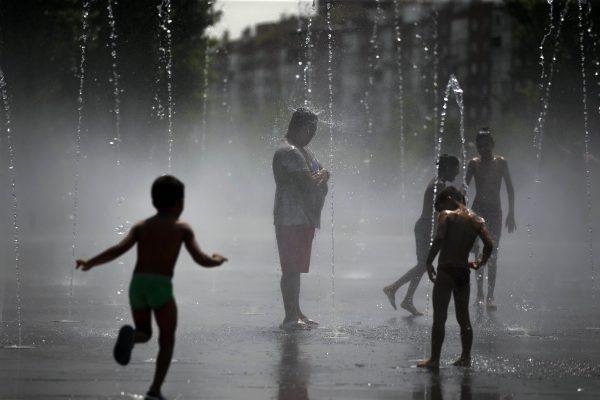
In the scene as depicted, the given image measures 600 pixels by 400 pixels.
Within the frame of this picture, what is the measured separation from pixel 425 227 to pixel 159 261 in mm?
6130

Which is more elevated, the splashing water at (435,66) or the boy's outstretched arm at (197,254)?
the splashing water at (435,66)

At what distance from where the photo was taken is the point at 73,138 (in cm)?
4978

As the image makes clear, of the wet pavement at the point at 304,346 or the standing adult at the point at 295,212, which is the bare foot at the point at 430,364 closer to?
the wet pavement at the point at 304,346

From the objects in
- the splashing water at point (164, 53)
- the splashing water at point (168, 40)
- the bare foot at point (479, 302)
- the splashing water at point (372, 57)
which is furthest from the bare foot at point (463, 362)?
the splashing water at point (372, 57)

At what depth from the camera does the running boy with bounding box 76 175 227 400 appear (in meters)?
7.16

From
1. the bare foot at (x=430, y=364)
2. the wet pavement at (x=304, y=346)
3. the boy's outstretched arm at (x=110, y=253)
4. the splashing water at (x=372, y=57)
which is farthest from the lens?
the splashing water at (x=372, y=57)

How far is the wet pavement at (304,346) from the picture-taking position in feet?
26.0

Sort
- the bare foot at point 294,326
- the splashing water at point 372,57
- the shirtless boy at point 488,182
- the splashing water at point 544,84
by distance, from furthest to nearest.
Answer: the splashing water at point 372,57 → the splashing water at point 544,84 → the shirtless boy at point 488,182 → the bare foot at point 294,326

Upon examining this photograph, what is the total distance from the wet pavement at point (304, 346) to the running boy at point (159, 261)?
465 mm

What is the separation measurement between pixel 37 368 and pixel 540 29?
42.8 metres

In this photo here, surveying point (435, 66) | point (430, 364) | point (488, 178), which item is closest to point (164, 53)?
point (488, 178)

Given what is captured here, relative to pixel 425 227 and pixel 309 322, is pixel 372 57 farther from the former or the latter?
pixel 309 322

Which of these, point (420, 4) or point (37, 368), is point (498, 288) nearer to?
point (37, 368)

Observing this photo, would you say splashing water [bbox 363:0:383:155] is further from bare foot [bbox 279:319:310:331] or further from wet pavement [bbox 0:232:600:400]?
bare foot [bbox 279:319:310:331]
